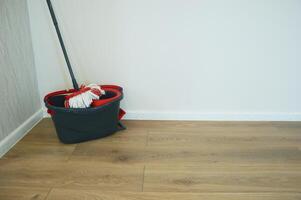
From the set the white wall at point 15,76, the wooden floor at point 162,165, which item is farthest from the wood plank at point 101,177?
the white wall at point 15,76

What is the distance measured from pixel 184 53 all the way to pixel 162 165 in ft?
2.52

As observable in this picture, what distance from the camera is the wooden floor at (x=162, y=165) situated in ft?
3.69

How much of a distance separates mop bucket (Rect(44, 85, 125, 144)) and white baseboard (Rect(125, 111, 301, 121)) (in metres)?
0.27

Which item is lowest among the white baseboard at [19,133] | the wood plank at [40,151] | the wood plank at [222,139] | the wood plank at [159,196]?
the wood plank at [222,139]

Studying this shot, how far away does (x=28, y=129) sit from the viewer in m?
1.68

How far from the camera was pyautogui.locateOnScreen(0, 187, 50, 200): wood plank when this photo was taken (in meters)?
1.09

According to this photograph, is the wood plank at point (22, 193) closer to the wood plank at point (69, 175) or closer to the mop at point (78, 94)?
the wood plank at point (69, 175)

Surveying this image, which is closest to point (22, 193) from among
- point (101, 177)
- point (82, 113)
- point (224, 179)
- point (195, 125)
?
point (101, 177)

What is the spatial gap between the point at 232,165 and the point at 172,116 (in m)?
0.63

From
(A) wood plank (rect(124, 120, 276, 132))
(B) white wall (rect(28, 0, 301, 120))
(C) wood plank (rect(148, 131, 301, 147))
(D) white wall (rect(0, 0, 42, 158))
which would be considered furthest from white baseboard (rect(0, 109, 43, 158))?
(C) wood plank (rect(148, 131, 301, 147))

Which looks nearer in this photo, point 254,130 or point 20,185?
point 20,185

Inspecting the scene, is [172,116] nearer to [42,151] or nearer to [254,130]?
[254,130]

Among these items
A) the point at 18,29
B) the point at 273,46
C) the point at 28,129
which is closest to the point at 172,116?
the point at 273,46

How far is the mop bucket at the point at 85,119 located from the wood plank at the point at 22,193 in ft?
1.34
